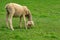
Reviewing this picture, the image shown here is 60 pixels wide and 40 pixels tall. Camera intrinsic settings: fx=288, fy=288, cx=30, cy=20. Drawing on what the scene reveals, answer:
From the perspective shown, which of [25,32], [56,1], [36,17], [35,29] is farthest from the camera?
[56,1]

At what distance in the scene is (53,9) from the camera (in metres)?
21.0

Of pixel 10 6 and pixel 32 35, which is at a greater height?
pixel 10 6

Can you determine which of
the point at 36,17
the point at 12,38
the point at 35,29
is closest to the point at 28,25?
the point at 35,29

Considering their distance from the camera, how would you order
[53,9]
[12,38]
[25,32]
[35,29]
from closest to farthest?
[12,38], [25,32], [35,29], [53,9]

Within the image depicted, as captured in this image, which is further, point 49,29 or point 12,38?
point 49,29

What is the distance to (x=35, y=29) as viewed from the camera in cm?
1294

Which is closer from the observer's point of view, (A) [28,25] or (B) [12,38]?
(B) [12,38]

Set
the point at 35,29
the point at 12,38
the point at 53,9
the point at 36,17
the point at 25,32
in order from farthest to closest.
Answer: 1. the point at 53,9
2. the point at 36,17
3. the point at 35,29
4. the point at 25,32
5. the point at 12,38

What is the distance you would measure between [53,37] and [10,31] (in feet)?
6.04

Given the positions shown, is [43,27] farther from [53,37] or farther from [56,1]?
[56,1]

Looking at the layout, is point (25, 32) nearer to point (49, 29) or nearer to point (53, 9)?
point (49, 29)

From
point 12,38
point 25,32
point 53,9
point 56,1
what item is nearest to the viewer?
point 12,38

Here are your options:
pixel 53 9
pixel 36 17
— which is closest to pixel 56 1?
pixel 53 9

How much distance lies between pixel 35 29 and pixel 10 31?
4.60ft
